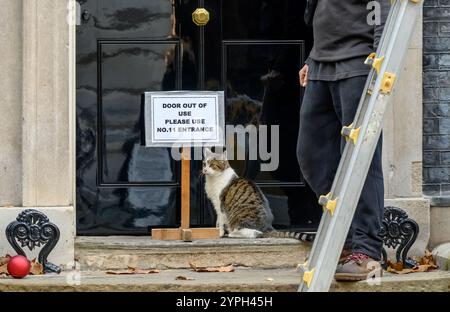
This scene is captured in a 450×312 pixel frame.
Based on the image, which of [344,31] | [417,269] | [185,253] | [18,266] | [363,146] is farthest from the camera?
[185,253]

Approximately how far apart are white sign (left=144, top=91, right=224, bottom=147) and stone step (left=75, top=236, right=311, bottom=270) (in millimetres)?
712

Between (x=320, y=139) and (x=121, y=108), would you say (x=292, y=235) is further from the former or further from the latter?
(x=320, y=139)

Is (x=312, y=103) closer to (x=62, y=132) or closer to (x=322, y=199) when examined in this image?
(x=322, y=199)

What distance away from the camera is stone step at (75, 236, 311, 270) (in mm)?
7066

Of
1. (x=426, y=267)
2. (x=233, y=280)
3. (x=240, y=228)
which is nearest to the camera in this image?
(x=233, y=280)

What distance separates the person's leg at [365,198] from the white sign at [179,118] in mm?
2128

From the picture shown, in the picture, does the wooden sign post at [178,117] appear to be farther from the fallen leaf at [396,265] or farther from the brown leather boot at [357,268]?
the brown leather boot at [357,268]

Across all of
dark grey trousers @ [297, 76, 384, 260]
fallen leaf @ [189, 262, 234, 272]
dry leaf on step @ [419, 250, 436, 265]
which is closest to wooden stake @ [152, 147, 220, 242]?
fallen leaf @ [189, 262, 234, 272]

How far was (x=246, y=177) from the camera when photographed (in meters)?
7.89

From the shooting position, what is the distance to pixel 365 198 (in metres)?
5.30

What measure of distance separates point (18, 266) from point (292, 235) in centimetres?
192

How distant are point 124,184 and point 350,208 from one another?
3.62 metres

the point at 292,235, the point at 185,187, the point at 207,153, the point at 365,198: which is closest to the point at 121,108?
the point at 207,153

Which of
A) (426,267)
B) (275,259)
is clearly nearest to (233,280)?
(275,259)
